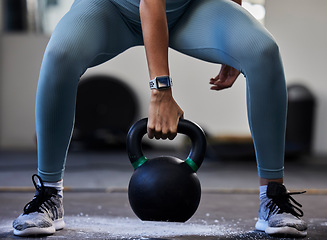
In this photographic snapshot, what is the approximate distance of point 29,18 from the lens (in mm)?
5590

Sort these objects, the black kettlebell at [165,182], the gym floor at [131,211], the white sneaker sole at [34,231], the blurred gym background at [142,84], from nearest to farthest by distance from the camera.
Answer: the black kettlebell at [165,182]
the white sneaker sole at [34,231]
the gym floor at [131,211]
the blurred gym background at [142,84]

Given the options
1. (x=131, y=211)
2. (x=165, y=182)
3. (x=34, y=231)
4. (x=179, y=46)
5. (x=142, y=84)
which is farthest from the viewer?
(x=142, y=84)

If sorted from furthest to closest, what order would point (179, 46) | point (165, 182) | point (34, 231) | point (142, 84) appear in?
point (142, 84), point (179, 46), point (34, 231), point (165, 182)

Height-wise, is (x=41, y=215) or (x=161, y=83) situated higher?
(x=161, y=83)

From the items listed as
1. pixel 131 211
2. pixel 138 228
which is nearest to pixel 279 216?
pixel 138 228

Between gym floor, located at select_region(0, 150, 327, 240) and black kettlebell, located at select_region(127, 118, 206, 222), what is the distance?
15 cm

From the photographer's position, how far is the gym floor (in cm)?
142

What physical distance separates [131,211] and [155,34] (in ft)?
2.66

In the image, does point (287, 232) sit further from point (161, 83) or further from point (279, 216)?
point (161, 83)

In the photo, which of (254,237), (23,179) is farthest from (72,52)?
(23,179)

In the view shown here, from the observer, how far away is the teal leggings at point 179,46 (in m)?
1.31

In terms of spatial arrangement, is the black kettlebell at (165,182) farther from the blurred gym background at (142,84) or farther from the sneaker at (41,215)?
the blurred gym background at (142,84)

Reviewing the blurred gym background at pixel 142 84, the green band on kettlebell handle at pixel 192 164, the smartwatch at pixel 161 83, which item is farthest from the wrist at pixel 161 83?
the blurred gym background at pixel 142 84

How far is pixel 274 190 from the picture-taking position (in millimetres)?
1373
